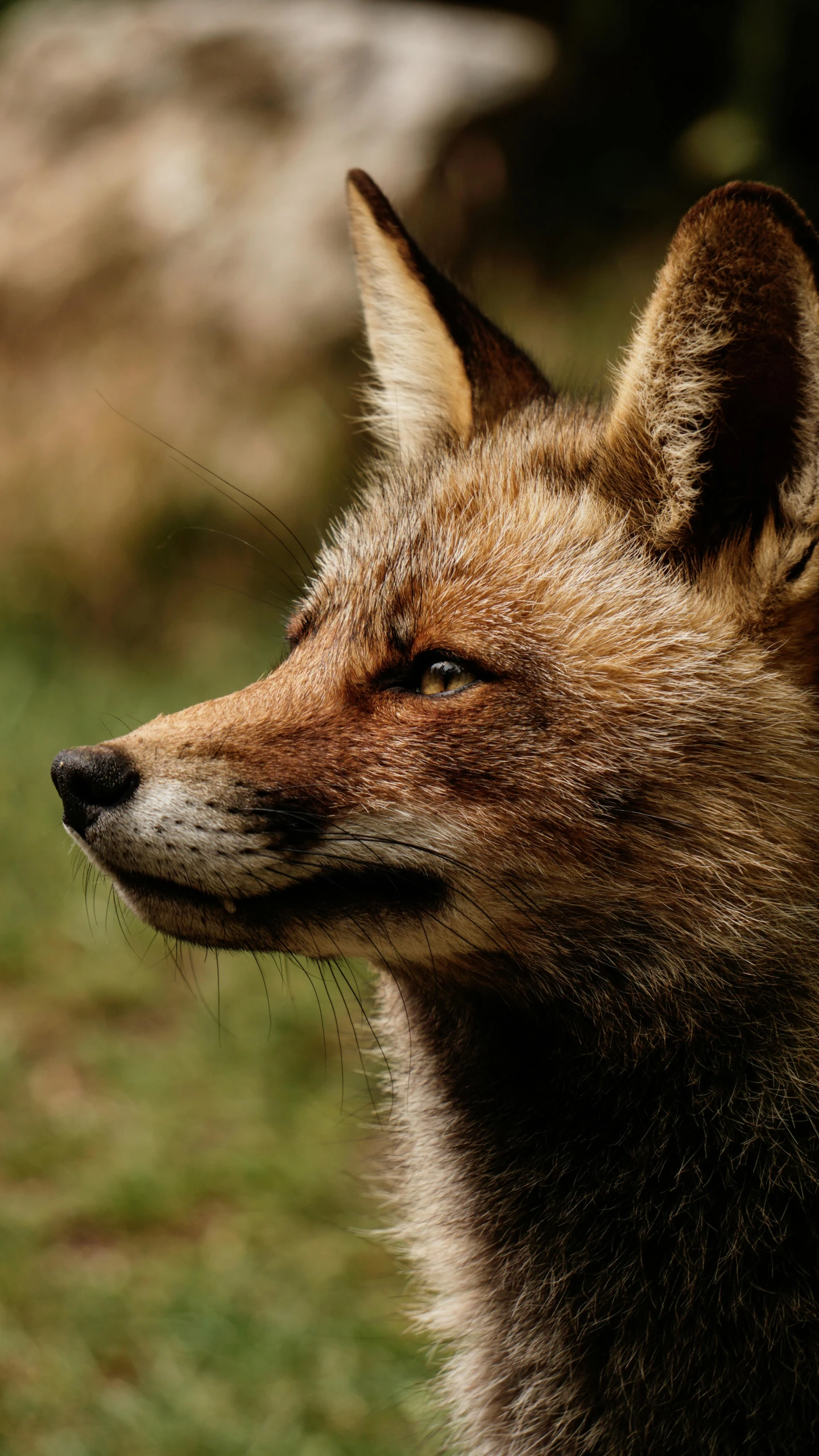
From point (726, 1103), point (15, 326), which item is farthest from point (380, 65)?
point (726, 1103)

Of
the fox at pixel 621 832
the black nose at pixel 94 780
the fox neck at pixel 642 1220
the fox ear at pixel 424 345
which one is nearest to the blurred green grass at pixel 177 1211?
the fox neck at pixel 642 1220

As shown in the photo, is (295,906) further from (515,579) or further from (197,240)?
(197,240)

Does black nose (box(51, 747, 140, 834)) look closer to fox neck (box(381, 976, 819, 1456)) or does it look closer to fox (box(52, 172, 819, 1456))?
fox (box(52, 172, 819, 1456))

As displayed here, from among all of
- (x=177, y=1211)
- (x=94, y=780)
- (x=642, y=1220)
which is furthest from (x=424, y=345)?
(x=177, y=1211)

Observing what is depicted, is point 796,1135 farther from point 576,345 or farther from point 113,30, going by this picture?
point 113,30

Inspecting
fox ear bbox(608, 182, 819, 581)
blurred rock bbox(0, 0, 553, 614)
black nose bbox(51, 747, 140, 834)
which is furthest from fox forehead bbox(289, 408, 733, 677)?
blurred rock bbox(0, 0, 553, 614)

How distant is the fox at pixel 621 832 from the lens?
7.78ft

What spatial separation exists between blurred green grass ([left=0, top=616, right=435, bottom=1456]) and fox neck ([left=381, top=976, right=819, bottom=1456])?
77 cm

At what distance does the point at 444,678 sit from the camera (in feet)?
8.33

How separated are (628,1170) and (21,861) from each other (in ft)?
15.3

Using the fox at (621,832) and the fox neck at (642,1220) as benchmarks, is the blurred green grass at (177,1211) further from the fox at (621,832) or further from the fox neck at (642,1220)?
the fox at (621,832)

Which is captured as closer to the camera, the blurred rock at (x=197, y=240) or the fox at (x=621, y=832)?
the fox at (x=621, y=832)

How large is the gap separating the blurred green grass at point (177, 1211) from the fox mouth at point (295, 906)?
83cm

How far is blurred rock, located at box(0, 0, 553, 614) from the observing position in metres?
8.69
